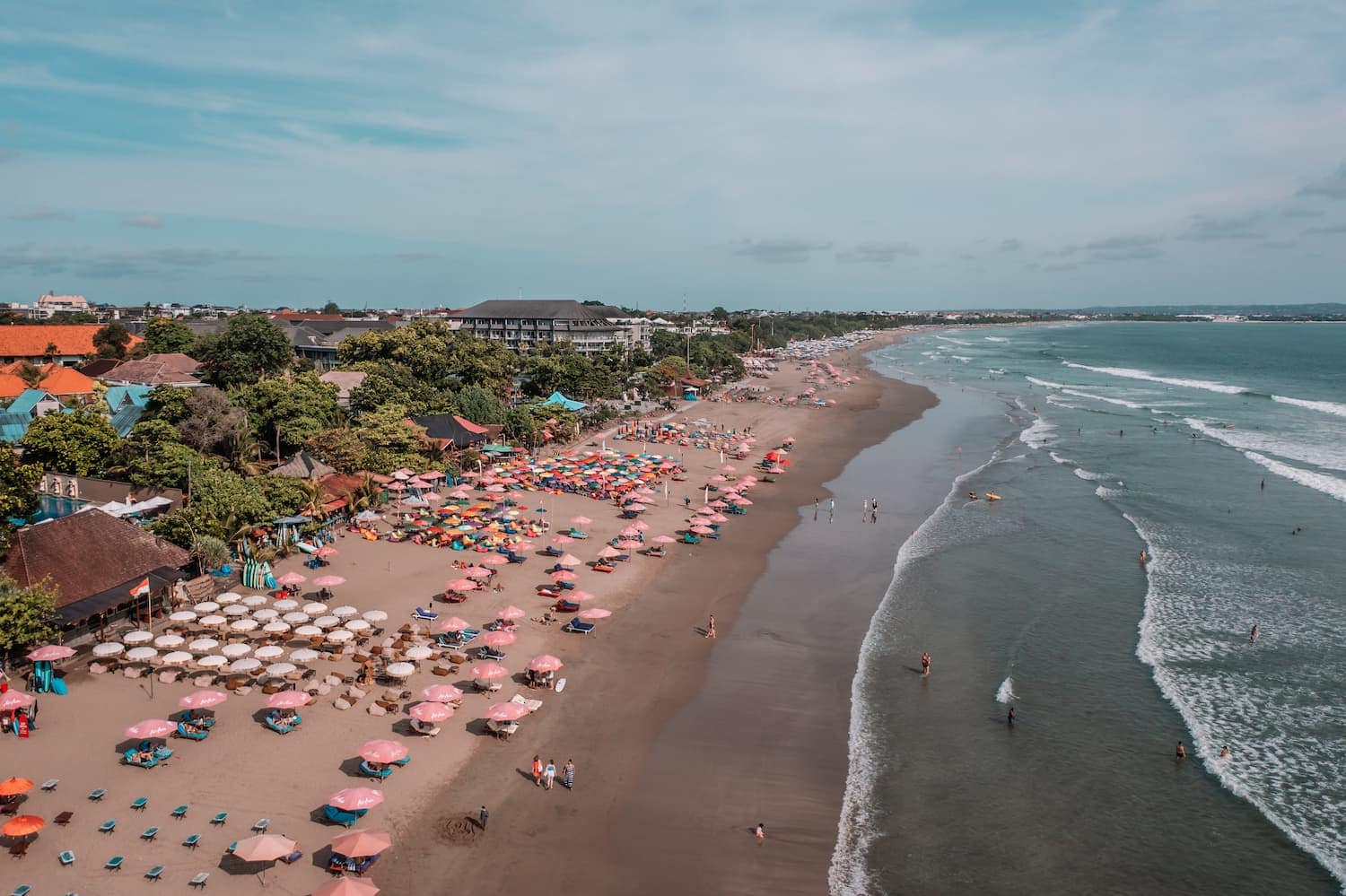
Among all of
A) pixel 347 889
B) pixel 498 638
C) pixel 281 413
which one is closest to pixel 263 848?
pixel 347 889

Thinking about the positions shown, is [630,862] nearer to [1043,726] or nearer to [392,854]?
[392,854]

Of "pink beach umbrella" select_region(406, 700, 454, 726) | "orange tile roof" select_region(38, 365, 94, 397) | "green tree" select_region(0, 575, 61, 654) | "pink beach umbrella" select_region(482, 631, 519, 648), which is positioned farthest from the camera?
"orange tile roof" select_region(38, 365, 94, 397)

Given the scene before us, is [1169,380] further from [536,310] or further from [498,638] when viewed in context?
[498,638]

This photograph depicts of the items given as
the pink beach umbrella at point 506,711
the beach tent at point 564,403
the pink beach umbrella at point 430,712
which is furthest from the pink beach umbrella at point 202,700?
the beach tent at point 564,403

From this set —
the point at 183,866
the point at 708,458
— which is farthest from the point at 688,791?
the point at 708,458

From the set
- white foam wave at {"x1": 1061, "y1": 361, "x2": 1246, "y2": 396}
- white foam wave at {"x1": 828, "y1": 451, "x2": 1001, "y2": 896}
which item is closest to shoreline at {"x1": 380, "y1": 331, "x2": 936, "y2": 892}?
white foam wave at {"x1": 828, "y1": 451, "x2": 1001, "y2": 896}

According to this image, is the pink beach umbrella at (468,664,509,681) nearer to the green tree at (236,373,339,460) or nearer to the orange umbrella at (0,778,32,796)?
the orange umbrella at (0,778,32,796)
